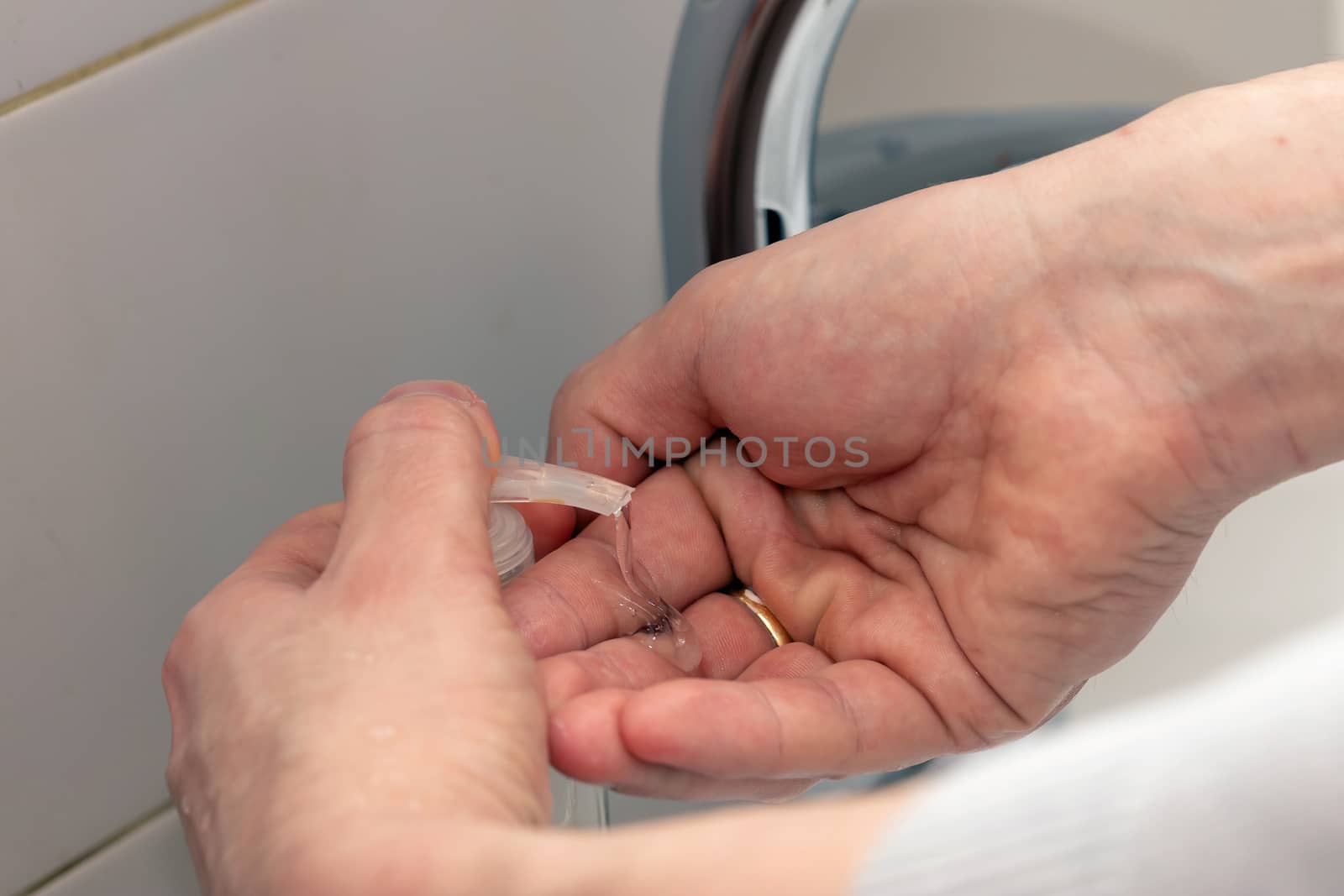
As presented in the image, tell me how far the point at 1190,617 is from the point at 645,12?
55 cm

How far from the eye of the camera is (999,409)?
506 millimetres

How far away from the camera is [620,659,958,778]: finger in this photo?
0.40 m

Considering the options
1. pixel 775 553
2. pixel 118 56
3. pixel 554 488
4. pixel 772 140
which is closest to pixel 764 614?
pixel 775 553

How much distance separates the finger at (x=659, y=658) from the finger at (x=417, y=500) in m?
0.06

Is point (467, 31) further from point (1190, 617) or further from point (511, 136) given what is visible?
point (1190, 617)

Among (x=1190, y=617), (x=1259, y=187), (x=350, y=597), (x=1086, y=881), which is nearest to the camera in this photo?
(x=1086, y=881)

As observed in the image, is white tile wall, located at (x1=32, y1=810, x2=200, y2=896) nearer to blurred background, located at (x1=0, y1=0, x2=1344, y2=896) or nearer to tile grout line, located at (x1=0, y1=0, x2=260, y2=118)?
blurred background, located at (x1=0, y1=0, x2=1344, y2=896)

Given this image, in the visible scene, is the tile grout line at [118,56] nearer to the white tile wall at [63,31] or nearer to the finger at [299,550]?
the white tile wall at [63,31]

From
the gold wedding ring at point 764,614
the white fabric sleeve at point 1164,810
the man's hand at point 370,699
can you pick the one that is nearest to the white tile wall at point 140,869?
the man's hand at point 370,699

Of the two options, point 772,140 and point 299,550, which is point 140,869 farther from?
point 772,140

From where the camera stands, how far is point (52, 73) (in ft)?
1.38

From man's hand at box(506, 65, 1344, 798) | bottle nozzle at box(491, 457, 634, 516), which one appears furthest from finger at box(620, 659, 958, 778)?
bottle nozzle at box(491, 457, 634, 516)

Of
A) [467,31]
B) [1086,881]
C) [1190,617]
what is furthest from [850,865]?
[1190,617]

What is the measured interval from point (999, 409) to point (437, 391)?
0.78 feet
